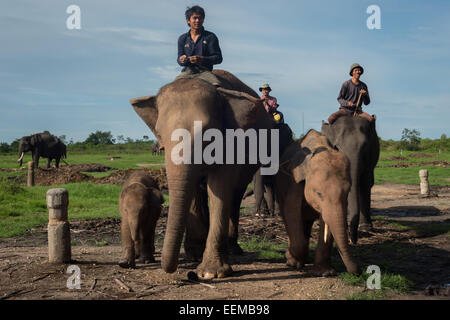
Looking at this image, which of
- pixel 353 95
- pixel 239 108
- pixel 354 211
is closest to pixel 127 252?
pixel 239 108

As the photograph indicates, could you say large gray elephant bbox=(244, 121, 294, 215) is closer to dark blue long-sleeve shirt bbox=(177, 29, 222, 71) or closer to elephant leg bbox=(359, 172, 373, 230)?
elephant leg bbox=(359, 172, 373, 230)

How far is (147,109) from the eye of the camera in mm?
8539

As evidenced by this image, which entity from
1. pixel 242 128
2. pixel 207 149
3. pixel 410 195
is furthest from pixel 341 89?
pixel 410 195

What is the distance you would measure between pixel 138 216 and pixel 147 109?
5.97ft

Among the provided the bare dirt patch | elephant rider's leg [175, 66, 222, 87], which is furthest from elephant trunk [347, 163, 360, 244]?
the bare dirt patch

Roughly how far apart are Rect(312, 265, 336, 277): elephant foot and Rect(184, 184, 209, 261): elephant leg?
220 cm

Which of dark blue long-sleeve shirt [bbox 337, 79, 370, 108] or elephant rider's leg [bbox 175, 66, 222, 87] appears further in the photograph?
dark blue long-sleeve shirt [bbox 337, 79, 370, 108]

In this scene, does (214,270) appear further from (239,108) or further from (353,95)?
(353,95)

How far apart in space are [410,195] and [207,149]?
50.6 ft

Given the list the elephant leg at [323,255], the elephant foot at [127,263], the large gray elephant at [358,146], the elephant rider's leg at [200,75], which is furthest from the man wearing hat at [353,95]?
the elephant foot at [127,263]

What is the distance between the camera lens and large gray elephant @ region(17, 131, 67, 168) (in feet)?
123

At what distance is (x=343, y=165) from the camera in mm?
7473
